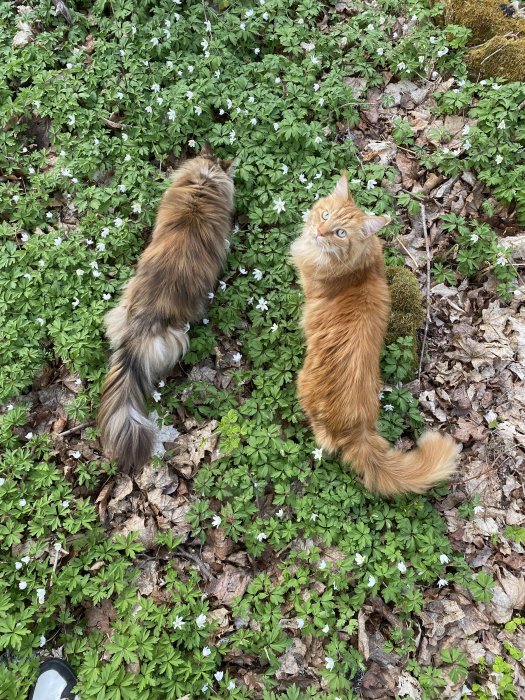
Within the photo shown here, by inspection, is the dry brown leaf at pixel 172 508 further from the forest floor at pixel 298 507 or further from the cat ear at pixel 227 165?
the cat ear at pixel 227 165

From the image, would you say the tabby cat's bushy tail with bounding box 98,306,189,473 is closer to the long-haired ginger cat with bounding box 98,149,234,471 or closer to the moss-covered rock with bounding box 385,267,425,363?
the long-haired ginger cat with bounding box 98,149,234,471

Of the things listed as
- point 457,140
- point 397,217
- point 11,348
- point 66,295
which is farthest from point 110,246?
point 457,140

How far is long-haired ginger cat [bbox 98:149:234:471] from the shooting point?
13.3 feet

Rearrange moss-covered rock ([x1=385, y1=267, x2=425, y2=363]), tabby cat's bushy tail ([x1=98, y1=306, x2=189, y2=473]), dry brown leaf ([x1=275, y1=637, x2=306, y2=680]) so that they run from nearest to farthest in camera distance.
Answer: dry brown leaf ([x1=275, y1=637, x2=306, y2=680]) → tabby cat's bushy tail ([x1=98, y1=306, x2=189, y2=473]) → moss-covered rock ([x1=385, y1=267, x2=425, y2=363])

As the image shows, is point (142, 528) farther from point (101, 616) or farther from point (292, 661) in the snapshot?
point (292, 661)

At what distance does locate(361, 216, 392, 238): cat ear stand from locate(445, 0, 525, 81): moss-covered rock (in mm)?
3146

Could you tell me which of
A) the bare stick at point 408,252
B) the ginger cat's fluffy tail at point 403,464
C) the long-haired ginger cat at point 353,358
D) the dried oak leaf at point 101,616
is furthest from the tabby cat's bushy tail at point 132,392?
the bare stick at point 408,252

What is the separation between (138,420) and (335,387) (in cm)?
174

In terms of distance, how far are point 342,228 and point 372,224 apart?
28 centimetres

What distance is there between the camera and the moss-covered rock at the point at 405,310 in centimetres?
457

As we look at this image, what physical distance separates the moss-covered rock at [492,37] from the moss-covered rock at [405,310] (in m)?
2.89

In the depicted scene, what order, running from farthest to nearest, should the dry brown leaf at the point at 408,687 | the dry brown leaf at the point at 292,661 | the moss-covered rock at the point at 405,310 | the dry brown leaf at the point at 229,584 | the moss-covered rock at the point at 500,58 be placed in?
the moss-covered rock at the point at 500,58 < the moss-covered rock at the point at 405,310 < the dry brown leaf at the point at 229,584 < the dry brown leaf at the point at 292,661 < the dry brown leaf at the point at 408,687

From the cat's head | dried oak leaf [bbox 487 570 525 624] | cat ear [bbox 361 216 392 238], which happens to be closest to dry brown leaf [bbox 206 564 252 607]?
dried oak leaf [bbox 487 570 525 624]

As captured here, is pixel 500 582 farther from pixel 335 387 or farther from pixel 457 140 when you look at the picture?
pixel 457 140
